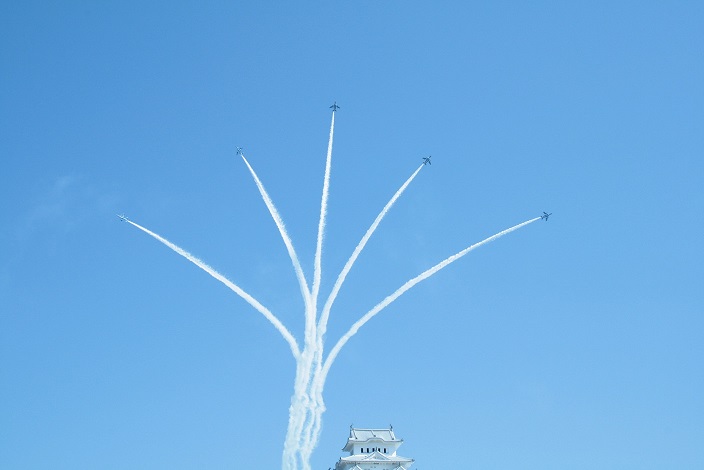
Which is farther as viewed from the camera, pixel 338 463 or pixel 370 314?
pixel 338 463

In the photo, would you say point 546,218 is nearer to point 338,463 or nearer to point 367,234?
point 367,234

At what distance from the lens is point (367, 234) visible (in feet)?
267

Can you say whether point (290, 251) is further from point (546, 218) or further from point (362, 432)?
point (362, 432)

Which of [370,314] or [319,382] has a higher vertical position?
[370,314]

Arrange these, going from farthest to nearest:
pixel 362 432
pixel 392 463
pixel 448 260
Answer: pixel 362 432, pixel 392 463, pixel 448 260

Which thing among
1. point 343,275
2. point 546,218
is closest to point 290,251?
point 343,275

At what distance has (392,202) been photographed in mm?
81500

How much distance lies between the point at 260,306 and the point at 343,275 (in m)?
9.56

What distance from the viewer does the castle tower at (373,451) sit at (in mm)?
100062

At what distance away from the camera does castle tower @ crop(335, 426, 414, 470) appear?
10006cm

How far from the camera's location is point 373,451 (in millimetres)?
104312

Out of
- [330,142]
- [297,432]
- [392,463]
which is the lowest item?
[297,432]

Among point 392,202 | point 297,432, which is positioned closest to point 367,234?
point 392,202

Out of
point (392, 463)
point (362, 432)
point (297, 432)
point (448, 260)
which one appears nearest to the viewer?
point (297, 432)
